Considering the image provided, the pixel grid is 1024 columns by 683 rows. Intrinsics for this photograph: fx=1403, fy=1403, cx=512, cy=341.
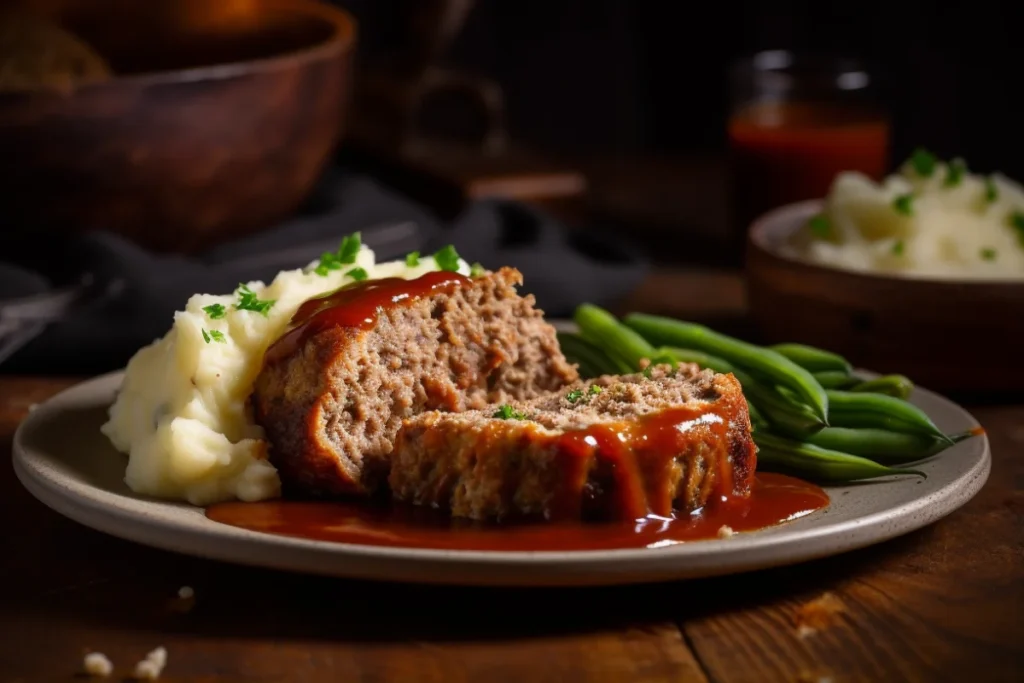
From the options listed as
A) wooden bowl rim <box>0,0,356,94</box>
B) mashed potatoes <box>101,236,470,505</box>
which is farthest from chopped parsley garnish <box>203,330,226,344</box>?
wooden bowl rim <box>0,0,356,94</box>

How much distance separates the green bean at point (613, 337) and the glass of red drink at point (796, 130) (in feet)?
8.06

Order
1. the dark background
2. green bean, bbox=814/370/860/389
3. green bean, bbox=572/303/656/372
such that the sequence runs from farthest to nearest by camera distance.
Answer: the dark background < green bean, bbox=572/303/656/372 < green bean, bbox=814/370/860/389

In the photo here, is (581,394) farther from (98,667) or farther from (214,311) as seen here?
(98,667)

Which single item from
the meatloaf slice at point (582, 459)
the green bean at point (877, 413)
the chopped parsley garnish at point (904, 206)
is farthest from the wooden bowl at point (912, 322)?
the meatloaf slice at point (582, 459)

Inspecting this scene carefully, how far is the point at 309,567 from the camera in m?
2.84

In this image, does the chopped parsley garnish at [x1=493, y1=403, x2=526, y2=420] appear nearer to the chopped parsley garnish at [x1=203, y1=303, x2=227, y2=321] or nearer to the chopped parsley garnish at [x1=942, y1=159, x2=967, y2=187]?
the chopped parsley garnish at [x1=203, y1=303, x2=227, y2=321]

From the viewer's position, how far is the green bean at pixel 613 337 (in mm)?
4240

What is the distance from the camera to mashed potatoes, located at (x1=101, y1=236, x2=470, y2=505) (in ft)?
11.0

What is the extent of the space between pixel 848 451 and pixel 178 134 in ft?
10.2

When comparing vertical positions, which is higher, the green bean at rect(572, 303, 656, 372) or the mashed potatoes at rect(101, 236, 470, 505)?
the mashed potatoes at rect(101, 236, 470, 505)

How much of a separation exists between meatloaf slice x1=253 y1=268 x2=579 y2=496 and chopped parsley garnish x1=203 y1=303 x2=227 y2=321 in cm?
19

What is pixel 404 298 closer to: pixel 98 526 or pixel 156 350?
pixel 156 350

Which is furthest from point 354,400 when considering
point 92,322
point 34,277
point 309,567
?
point 34,277

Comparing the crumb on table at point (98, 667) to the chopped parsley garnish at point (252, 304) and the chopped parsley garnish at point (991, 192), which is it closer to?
the chopped parsley garnish at point (252, 304)
